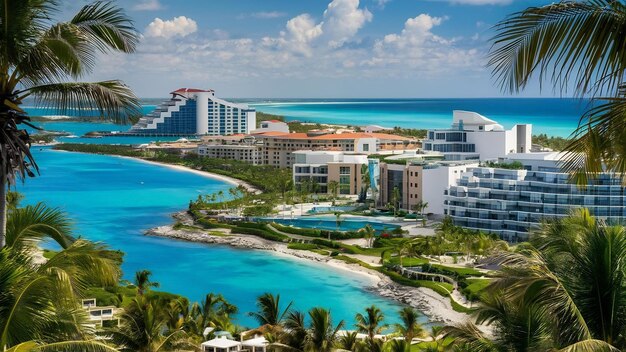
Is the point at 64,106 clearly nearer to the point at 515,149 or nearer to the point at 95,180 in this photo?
the point at 515,149

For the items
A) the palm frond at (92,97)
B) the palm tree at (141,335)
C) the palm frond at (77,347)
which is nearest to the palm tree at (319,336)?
the palm tree at (141,335)

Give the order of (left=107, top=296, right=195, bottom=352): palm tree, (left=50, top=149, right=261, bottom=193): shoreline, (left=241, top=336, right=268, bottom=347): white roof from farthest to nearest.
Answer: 1. (left=50, top=149, right=261, bottom=193): shoreline
2. (left=241, top=336, right=268, bottom=347): white roof
3. (left=107, top=296, right=195, bottom=352): palm tree

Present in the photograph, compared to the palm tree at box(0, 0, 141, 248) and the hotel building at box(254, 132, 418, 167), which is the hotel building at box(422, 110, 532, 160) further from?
the palm tree at box(0, 0, 141, 248)

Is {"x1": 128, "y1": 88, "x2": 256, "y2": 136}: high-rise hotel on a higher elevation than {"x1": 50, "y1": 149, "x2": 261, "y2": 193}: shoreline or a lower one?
higher

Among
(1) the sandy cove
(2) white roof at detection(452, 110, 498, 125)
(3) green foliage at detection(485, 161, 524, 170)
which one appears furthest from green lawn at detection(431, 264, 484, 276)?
(2) white roof at detection(452, 110, 498, 125)

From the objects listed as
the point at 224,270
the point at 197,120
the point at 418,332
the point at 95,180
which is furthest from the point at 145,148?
the point at 418,332

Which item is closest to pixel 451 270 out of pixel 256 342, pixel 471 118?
pixel 256 342
